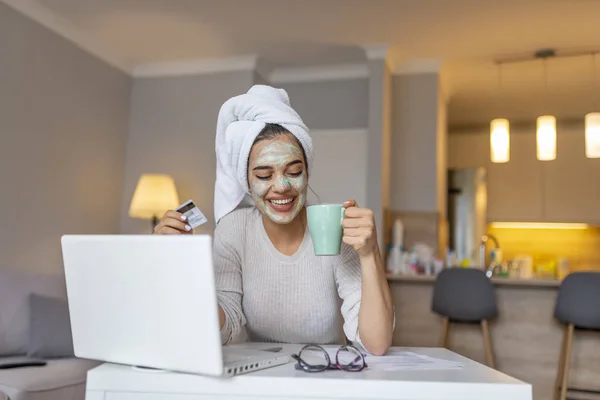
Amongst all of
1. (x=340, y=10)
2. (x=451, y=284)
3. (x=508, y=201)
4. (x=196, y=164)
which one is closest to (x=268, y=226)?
(x=451, y=284)

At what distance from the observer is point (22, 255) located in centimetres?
350

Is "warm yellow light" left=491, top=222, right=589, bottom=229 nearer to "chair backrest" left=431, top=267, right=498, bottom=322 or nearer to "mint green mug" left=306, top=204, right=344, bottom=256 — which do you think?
"chair backrest" left=431, top=267, right=498, bottom=322

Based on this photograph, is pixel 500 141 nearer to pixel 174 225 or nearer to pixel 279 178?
pixel 279 178

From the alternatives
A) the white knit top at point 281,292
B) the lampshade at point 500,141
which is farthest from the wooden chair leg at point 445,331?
the white knit top at point 281,292

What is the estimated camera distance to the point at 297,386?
0.71 meters

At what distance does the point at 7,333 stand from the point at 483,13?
A: 3211 mm

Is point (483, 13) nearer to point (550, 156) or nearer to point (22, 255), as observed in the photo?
point (550, 156)

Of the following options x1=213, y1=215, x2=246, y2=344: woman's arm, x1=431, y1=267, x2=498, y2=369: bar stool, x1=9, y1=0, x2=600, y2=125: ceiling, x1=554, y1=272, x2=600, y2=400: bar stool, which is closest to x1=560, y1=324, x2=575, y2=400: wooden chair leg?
x1=554, y1=272, x2=600, y2=400: bar stool

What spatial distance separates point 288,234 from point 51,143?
2.97 meters

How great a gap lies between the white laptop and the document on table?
0.46ft

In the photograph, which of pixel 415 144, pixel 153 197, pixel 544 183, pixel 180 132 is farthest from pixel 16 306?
pixel 544 183

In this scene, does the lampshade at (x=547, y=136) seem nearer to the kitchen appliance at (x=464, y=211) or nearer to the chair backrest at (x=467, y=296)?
the chair backrest at (x=467, y=296)

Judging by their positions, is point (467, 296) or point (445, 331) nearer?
point (467, 296)

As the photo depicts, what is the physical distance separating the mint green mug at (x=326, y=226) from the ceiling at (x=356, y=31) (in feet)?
9.15
